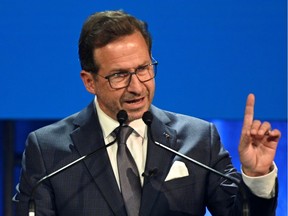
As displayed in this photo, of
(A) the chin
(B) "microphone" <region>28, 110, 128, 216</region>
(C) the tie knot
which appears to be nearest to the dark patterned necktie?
(C) the tie knot

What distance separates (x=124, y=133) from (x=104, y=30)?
336 millimetres

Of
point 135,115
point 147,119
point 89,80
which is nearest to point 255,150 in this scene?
point 147,119

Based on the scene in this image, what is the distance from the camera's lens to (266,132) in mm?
1868

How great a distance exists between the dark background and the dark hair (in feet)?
2.35

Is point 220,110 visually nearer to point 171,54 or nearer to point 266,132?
point 171,54

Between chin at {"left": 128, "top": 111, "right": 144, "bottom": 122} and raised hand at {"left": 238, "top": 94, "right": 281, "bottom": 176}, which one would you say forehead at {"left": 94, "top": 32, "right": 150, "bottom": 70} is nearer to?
chin at {"left": 128, "top": 111, "right": 144, "bottom": 122}

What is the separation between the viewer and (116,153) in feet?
7.38

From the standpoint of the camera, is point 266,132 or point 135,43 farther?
point 135,43

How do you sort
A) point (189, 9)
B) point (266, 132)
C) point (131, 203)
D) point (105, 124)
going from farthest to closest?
1. point (189, 9)
2. point (105, 124)
3. point (131, 203)
4. point (266, 132)

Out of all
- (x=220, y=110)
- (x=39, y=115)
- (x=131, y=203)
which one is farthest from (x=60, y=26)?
(x=131, y=203)

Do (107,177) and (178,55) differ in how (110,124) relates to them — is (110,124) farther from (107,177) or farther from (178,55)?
(178,55)

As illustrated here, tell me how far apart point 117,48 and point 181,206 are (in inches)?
21.1

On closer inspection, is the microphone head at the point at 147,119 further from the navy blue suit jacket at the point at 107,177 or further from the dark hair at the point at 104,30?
the dark hair at the point at 104,30

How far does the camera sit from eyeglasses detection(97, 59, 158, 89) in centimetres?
219
